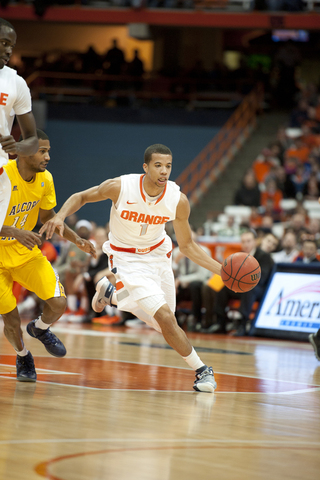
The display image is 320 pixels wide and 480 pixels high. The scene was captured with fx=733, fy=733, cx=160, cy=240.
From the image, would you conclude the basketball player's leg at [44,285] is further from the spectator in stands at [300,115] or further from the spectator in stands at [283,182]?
the spectator in stands at [300,115]

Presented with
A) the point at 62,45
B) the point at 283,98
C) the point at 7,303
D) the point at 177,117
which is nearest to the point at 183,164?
the point at 177,117

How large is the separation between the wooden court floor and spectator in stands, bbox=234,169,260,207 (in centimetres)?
957

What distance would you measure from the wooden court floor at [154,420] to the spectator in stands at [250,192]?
9566mm

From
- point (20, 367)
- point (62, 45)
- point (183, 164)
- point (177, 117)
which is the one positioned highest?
point (62, 45)

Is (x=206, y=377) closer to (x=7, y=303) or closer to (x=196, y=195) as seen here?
(x=7, y=303)

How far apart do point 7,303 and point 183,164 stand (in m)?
16.0

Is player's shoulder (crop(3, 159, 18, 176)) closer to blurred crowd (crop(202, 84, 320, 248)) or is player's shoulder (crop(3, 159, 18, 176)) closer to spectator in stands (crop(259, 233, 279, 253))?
spectator in stands (crop(259, 233, 279, 253))

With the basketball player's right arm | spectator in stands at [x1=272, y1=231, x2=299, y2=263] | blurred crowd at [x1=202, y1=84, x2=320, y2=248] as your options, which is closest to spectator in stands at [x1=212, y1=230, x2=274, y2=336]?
spectator in stands at [x1=272, y1=231, x2=299, y2=263]

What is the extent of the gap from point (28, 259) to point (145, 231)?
3.33 ft

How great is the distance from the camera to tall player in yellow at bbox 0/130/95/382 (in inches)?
229

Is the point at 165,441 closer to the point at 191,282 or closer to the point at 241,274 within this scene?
the point at 241,274

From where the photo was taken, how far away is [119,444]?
3602 millimetres

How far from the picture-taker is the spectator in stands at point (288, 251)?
41.0 ft

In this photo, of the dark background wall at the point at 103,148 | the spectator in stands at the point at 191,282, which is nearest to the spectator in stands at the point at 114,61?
the dark background wall at the point at 103,148
